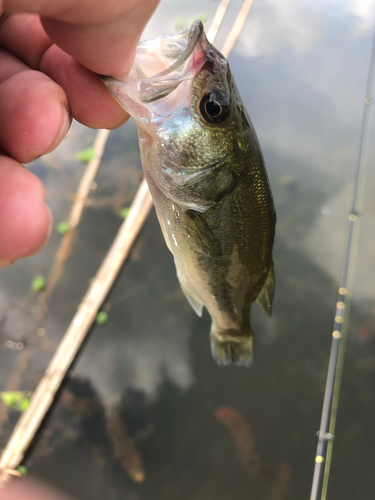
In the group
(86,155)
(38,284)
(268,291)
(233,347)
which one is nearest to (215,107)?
(268,291)

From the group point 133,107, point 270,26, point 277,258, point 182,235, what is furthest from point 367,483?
point 270,26

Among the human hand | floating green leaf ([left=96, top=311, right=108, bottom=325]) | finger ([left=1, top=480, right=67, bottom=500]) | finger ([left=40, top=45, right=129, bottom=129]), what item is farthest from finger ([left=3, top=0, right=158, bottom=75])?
floating green leaf ([left=96, top=311, right=108, bottom=325])

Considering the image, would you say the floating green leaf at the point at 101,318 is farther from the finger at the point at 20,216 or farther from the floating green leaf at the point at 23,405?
the finger at the point at 20,216

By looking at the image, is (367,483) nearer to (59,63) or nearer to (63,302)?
(63,302)

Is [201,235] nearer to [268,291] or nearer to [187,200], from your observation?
[187,200]

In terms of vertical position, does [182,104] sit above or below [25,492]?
above

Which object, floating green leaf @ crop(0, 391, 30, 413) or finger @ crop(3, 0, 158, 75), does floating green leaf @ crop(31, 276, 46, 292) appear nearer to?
floating green leaf @ crop(0, 391, 30, 413)

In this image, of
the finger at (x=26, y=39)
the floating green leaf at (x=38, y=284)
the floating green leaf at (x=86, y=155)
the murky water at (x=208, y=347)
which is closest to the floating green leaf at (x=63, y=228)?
the murky water at (x=208, y=347)
